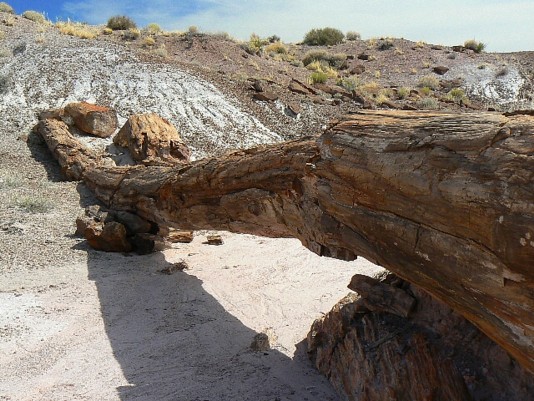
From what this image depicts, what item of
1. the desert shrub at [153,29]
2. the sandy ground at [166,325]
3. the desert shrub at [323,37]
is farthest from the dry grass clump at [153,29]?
the sandy ground at [166,325]

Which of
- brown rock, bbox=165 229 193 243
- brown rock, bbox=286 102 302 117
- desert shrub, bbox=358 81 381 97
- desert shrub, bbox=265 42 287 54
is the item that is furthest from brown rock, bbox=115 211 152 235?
Answer: desert shrub, bbox=265 42 287 54

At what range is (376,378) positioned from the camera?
13.2ft

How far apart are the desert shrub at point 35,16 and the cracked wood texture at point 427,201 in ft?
73.8

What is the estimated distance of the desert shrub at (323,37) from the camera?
34969 millimetres

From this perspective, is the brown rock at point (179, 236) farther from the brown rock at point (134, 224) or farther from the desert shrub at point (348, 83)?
the desert shrub at point (348, 83)

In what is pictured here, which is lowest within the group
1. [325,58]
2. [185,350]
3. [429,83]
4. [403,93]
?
[185,350]

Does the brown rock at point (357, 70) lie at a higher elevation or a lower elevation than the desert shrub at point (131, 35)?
lower

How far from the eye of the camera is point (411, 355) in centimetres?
400

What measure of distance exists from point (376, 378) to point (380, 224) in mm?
1243

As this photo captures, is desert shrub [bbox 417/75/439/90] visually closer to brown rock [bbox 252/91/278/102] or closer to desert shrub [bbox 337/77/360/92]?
desert shrub [bbox 337/77/360/92]

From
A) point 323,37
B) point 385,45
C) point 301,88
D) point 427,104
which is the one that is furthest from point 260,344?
point 323,37

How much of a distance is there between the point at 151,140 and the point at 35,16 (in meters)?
16.8

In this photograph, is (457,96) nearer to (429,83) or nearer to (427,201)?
(429,83)

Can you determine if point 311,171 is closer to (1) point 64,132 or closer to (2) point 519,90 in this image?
(1) point 64,132
